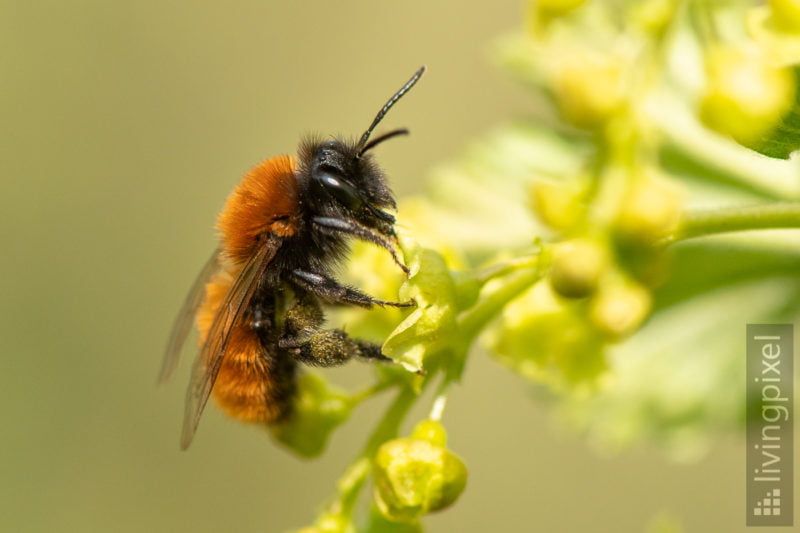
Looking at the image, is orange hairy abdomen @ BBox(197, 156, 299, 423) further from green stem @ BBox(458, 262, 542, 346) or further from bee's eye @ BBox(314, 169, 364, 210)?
green stem @ BBox(458, 262, 542, 346)

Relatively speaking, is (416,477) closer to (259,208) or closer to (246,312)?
(246,312)

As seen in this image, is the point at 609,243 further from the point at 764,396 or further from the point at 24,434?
the point at 24,434

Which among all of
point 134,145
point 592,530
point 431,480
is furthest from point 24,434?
point 431,480

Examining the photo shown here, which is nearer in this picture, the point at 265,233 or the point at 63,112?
the point at 265,233

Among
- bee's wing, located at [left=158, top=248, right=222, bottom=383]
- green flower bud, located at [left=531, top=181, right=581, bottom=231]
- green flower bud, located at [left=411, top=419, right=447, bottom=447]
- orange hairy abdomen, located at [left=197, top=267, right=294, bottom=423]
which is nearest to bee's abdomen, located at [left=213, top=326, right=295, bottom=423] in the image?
orange hairy abdomen, located at [left=197, top=267, right=294, bottom=423]

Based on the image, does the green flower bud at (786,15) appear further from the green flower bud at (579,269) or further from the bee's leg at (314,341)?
the bee's leg at (314,341)

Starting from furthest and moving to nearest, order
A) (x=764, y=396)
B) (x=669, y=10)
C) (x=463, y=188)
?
(x=463, y=188) → (x=764, y=396) → (x=669, y=10)
